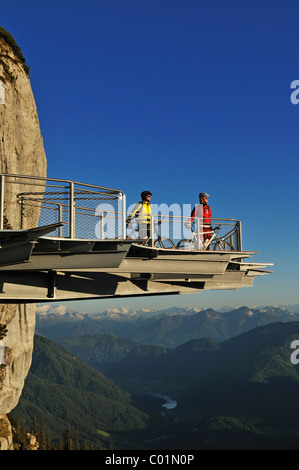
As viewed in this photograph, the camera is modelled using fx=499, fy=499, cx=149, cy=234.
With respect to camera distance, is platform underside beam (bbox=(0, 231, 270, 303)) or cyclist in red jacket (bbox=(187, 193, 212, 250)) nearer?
platform underside beam (bbox=(0, 231, 270, 303))

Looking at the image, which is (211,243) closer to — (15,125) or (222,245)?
(222,245)

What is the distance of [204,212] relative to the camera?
1842cm

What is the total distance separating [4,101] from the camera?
3900 centimetres

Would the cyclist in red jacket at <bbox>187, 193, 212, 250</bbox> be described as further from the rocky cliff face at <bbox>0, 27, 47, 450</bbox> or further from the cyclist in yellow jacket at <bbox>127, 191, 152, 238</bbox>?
the rocky cliff face at <bbox>0, 27, 47, 450</bbox>

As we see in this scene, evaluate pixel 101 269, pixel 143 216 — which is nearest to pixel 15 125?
pixel 143 216

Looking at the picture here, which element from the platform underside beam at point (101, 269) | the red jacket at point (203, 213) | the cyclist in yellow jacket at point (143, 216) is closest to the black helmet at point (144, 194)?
the cyclist in yellow jacket at point (143, 216)

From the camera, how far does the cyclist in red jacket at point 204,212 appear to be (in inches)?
715

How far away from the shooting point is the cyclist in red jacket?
18172mm

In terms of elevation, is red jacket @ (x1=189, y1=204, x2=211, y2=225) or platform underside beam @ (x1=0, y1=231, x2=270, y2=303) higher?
red jacket @ (x1=189, y1=204, x2=211, y2=225)

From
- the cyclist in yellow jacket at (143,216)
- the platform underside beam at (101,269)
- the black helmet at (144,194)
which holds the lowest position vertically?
the platform underside beam at (101,269)

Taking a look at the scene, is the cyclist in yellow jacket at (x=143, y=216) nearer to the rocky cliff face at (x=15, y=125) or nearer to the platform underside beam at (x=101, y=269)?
the platform underside beam at (x=101, y=269)

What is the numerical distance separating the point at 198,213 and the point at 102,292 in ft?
15.5

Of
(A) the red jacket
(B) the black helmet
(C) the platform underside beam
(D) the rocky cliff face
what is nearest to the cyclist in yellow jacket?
(B) the black helmet
